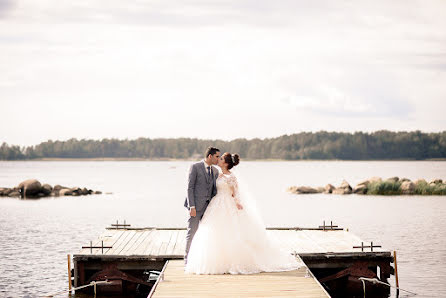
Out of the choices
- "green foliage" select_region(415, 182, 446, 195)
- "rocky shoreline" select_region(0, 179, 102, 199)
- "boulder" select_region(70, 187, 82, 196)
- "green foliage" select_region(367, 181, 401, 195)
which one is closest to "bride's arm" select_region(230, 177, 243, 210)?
"green foliage" select_region(367, 181, 401, 195)

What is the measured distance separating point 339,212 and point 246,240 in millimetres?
32294

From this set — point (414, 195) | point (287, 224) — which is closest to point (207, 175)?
point (287, 224)

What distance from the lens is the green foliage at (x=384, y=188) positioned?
58.3m

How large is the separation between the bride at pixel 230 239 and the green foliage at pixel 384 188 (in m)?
47.5

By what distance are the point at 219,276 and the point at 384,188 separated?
49.2m

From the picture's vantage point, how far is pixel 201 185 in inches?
504

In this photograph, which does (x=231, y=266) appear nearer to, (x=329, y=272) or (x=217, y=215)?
(x=217, y=215)

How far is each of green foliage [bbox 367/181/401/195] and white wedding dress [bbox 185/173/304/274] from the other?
156 feet

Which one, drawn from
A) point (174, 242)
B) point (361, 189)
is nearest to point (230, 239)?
point (174, 242)

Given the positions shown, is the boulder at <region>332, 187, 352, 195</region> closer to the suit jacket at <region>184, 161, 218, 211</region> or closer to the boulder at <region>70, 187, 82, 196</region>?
the boulder at <region>70, 187, 82, 196</region>

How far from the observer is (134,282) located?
15219mm

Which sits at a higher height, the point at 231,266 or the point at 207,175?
the point at 207,175

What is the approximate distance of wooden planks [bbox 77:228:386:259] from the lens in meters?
15.3

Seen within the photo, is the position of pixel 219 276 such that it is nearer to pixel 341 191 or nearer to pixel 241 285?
pixel 241 285
